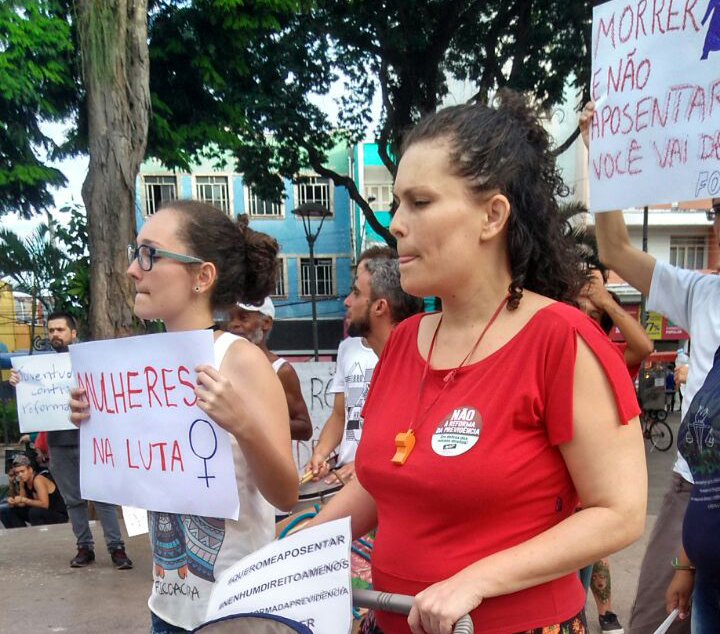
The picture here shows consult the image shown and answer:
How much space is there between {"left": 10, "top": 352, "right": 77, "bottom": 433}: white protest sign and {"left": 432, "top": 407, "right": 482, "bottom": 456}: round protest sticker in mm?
4321

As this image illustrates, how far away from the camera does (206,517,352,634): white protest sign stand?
119 cm

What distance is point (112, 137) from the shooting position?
5.66m

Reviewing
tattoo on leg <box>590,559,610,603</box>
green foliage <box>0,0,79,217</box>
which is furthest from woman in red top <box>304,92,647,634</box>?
green foliage <box>0,0,79,217</box>

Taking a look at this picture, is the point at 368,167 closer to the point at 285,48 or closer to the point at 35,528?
the point at 285,48

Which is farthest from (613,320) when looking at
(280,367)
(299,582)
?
(299,582)

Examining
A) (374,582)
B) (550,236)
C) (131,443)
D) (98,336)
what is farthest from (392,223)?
(98,336)

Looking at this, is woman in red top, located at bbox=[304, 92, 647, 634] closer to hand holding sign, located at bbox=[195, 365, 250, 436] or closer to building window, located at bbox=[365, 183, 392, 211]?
hand holding sign, located at bbox=[195, 365, 250, 436]

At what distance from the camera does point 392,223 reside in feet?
4.30

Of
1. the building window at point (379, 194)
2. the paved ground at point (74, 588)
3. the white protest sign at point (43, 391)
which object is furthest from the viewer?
the building window at point (379, 194)

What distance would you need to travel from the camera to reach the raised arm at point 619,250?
2277mm

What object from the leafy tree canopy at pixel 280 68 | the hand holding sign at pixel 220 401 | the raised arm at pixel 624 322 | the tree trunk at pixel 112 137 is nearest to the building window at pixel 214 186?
the leafy tree canopy at pixel 280 68

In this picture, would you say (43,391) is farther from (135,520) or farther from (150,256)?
(150,256)

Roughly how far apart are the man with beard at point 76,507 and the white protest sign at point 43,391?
4.5 inches

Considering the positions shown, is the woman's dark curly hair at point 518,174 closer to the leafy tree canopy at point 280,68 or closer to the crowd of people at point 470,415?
the crowd of people at point 470,415
